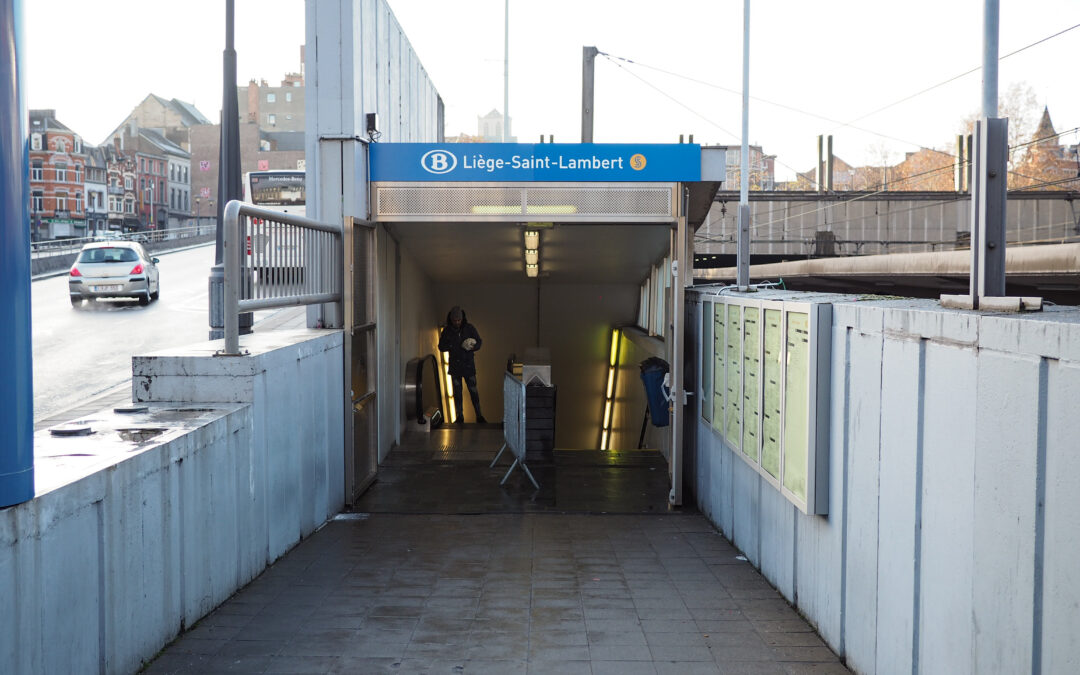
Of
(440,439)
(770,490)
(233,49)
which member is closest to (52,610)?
(770,490)

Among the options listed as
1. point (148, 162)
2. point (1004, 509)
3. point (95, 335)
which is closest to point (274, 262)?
point (1004, 509)

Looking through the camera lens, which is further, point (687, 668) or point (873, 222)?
point (873, 222)

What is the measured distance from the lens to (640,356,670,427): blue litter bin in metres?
12.0

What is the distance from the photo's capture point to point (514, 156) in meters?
10.3

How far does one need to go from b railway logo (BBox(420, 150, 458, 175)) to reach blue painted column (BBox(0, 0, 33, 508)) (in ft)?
20.9

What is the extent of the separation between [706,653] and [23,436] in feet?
11.8

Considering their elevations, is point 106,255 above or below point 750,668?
above

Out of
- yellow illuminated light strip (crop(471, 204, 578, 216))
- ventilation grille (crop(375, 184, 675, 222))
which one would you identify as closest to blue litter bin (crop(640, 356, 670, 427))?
ventilation grille (crop(375, 184, 675, 222))

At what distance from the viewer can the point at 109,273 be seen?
26.4 meters

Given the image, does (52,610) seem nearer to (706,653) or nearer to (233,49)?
(706,653)

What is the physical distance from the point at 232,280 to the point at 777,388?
3.74 meters

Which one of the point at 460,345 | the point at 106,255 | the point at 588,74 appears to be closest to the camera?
the point at 460,345

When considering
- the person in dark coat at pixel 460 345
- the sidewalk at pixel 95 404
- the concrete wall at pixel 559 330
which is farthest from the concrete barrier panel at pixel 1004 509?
the concrete wall at pixel 559 330

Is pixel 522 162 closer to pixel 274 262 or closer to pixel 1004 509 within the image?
pixel 274 262
